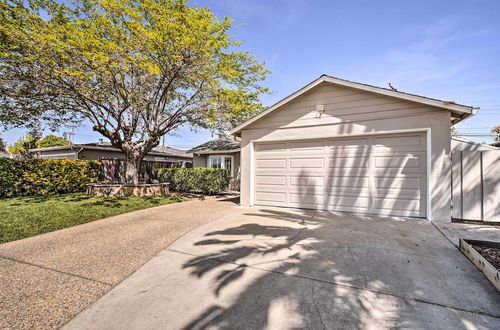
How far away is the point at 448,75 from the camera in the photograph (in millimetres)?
11688

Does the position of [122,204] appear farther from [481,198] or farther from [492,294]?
[481,198]

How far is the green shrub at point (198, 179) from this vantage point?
12141 millimetres

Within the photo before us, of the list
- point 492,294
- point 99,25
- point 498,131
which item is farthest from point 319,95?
point 498,131

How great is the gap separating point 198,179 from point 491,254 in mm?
11213

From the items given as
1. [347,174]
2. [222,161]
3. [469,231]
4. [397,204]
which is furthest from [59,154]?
[469,231]

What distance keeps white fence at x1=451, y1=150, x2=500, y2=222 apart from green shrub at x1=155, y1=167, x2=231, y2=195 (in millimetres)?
9456

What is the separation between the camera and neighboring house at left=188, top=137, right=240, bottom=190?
15.0 m

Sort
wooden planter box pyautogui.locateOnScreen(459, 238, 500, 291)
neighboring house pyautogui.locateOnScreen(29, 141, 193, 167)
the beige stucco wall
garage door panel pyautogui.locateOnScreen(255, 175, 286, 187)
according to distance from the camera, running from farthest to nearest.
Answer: neighboring house pyautogui.locateOnScreen(29, 141, 193, 167)
garage door panel pyautogui.locateOnScreen(255, 175, 286, 187)
the beige stucco wall
wooden planter box pyautogui.locateOnScreen(459, 238, 500, 291)

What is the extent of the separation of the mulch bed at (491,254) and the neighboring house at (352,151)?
2.09m

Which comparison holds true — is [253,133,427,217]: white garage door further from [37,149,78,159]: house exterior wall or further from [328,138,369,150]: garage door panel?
[37,149,78,159]: house exterior wall

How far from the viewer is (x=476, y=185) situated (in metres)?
5.49

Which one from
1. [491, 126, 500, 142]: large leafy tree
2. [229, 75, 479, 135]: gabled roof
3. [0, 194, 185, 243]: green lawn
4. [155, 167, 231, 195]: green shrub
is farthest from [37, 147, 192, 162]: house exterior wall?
[491, 126, 500, 142]: large leafy tree

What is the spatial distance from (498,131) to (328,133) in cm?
3209

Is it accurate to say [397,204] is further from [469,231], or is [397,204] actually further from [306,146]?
[306,146]
